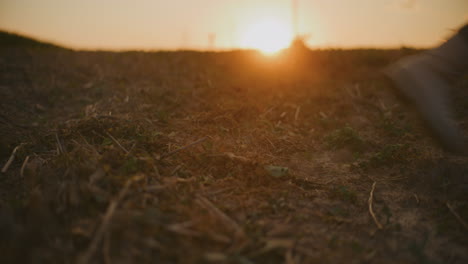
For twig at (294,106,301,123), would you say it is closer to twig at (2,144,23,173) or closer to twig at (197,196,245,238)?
twig at (197,196,245,238)

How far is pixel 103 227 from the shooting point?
4.93 ft

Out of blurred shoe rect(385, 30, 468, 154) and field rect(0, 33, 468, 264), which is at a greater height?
blurred shoe rect(385, 30, 468, 154)

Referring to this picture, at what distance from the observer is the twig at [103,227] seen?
1.38m

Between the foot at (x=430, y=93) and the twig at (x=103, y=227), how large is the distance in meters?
2.84

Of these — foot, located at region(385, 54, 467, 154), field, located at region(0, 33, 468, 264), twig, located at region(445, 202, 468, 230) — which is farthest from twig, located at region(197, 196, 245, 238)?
foot, located at region(385, 54, 467, 154)

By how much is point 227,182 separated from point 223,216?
21.5 inches

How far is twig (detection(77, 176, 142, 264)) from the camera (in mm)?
1380

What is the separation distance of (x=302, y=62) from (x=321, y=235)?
6424 millimetres

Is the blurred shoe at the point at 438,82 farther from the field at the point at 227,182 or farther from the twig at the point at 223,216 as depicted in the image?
the twig at the point at 223,216

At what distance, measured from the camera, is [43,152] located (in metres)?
2.88

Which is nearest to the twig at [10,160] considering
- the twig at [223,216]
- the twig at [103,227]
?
the twig at [103,227]

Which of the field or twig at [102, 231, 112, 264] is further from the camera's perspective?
the field

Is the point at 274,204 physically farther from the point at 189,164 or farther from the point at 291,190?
the point at 189,164

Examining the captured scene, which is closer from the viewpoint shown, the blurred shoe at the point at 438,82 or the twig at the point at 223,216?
the twig at the point at 223,216
